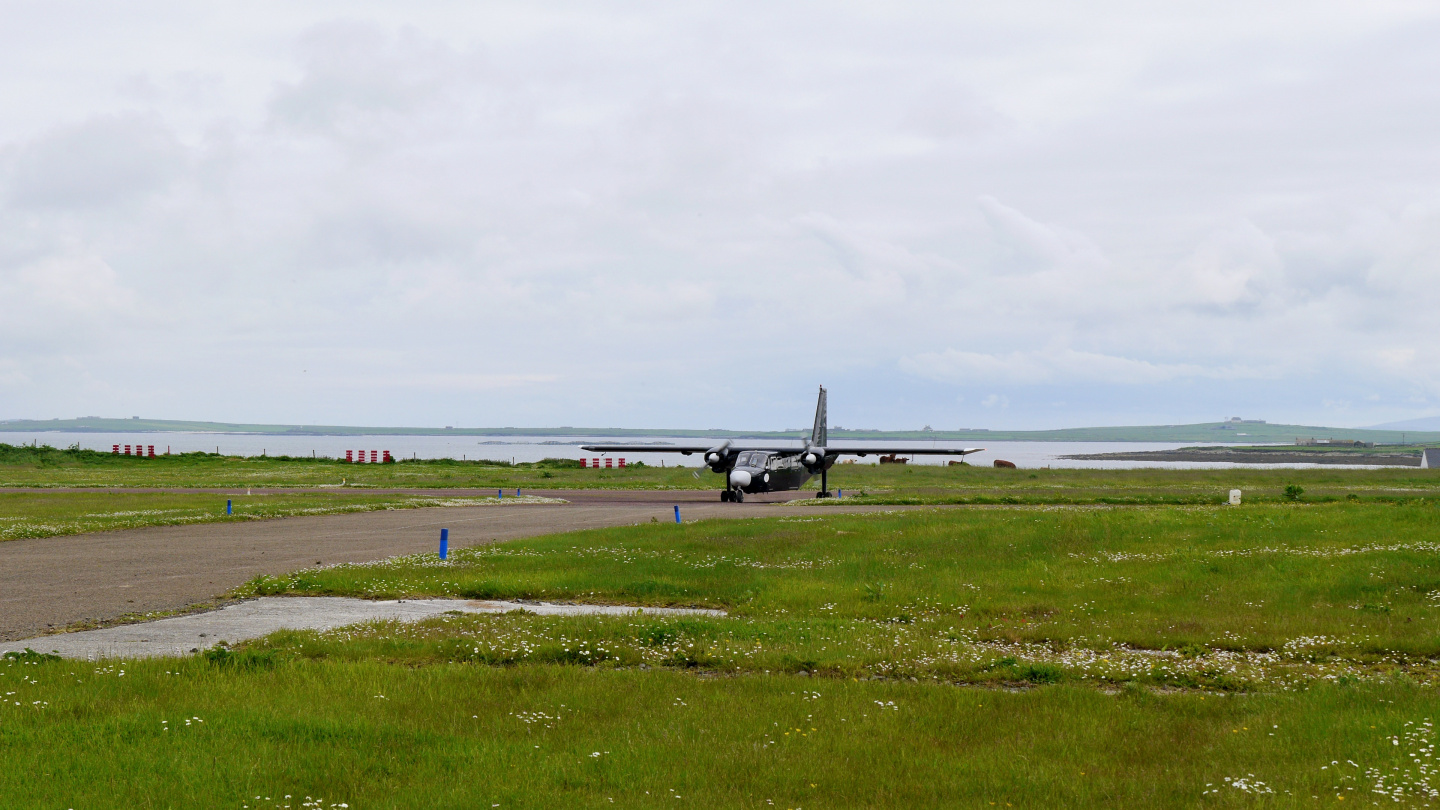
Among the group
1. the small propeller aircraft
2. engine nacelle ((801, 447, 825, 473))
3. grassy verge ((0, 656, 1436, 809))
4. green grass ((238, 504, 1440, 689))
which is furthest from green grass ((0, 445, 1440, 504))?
grassy verge ((0, 656, 1436, 809))

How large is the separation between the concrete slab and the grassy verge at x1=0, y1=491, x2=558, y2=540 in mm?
17975

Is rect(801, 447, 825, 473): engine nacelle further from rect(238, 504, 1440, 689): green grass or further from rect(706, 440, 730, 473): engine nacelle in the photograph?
rect(238, 504, 1440, 689): green grass

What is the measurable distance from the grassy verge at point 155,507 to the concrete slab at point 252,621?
708 inches

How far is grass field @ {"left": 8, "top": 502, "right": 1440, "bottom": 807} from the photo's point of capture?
7.96 metres

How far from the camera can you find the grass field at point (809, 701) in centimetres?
796

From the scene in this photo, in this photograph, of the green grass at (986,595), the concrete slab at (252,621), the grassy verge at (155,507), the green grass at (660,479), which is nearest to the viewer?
the green grass at (986,595)

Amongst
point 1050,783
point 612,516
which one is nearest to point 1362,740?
point 1050,783

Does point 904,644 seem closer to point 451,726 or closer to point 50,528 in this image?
point 451,726

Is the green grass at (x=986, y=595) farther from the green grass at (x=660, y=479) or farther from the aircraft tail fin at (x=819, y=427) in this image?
the aircraft tail fin at (x=819, y=427)

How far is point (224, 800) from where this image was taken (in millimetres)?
7578

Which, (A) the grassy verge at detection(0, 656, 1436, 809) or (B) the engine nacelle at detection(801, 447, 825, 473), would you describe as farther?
(B) the engine nacelle at detection(801, 447, 825, 473)

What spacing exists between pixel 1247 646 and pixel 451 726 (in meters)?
11.5

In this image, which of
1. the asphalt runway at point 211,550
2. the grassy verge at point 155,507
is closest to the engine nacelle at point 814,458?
the asphalt runway at point 211,550

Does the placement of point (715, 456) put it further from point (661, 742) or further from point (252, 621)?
point (661, 742)
